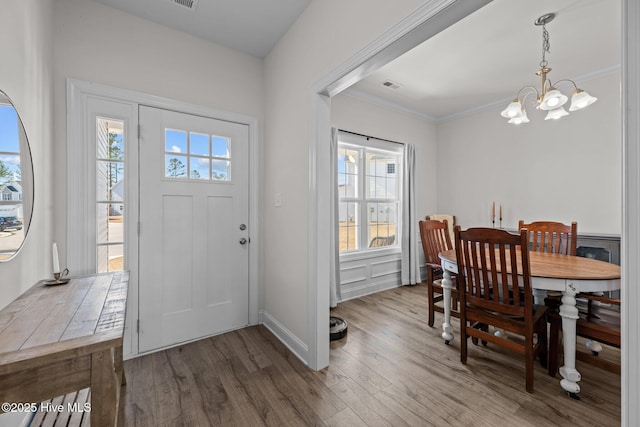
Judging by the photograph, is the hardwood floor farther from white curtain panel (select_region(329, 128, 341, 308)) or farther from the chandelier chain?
the chandelier chain

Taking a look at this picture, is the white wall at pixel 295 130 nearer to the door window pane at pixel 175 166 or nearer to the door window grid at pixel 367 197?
the door window pane at pixel 175 166

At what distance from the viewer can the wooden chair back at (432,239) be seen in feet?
9.23

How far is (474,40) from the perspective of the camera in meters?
2.54

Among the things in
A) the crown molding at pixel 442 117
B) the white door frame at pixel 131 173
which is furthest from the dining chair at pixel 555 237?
the white door frame at pixel 131 173

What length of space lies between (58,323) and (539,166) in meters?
4.95

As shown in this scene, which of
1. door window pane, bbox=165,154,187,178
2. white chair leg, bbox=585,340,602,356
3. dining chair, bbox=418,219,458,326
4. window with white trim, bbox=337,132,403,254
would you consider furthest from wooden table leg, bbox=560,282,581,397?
door window pane, bbox=165,154,187,178

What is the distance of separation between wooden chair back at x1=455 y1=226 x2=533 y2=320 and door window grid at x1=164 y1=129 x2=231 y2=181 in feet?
7.08

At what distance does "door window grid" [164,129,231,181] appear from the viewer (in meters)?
2.37

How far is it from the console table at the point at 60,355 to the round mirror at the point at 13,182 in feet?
1.03

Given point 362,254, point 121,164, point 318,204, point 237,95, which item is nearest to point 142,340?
point 121,164

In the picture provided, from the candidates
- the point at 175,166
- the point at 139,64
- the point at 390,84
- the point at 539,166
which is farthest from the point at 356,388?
the point at 539,166

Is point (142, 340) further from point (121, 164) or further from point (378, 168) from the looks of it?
point (378, 168)

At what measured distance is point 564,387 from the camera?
1716 mm

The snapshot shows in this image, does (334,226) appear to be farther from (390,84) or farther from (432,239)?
(390,84)
